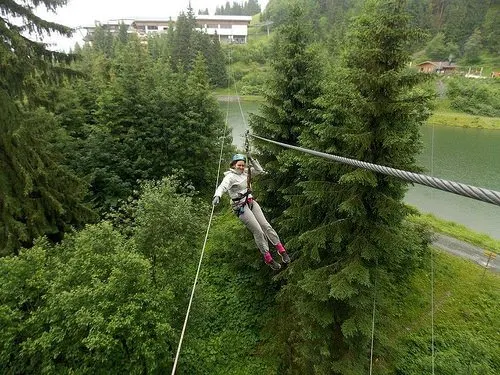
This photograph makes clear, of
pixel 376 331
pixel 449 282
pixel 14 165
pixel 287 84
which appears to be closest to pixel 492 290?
pixel 449 282

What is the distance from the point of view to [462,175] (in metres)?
24.4

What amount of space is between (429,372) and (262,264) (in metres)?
5.86

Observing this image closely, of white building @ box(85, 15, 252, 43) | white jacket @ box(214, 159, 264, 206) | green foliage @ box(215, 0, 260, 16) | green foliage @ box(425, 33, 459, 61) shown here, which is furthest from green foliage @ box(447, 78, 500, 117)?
green foliage @ box(215, 0, 260, 16)

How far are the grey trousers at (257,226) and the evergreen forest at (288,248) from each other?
1.51 metres

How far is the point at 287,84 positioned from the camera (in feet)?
32.4

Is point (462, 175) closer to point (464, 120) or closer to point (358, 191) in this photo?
point (358, 191)

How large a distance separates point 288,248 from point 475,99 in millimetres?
50408

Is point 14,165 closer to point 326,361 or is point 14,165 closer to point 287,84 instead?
point 287,84

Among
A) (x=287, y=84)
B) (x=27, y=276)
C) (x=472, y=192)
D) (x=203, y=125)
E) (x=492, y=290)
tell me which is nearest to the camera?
(x=472, y=192)

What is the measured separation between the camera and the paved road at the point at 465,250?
600 inches

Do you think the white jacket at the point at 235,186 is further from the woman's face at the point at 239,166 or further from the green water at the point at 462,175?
the green water at the point at 462,175

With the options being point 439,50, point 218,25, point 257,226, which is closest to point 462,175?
point 257,226

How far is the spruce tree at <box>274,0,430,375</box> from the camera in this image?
6.46 metres

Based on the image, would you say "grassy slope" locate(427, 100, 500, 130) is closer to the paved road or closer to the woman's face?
the paved road
